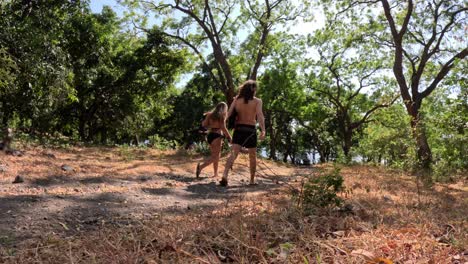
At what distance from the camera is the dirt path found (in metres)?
3.51

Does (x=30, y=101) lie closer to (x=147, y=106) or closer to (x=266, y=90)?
(x=147, y=106)

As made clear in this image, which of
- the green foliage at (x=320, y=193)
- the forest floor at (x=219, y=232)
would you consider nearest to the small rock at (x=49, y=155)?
the forest floor at (x=219, y=232)

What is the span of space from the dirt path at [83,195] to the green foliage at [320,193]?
37 centimetres

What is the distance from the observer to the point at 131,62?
21.7 metres

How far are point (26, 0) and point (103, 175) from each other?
273 inches

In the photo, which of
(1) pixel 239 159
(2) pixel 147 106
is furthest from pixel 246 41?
(1) pixel 239 159

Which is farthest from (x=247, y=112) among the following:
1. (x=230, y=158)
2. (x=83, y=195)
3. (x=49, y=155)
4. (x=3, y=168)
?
(x=49, y=155)

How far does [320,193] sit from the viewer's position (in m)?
3.88

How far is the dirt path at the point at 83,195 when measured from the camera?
3.51 metres

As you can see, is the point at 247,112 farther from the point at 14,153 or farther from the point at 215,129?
the point at 14,153

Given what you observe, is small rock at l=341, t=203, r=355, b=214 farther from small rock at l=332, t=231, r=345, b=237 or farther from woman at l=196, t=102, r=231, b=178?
woman at l=196, t=102, r=231, b=178

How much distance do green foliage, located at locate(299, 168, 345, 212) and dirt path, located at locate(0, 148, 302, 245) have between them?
37cm

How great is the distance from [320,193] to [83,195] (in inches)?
116

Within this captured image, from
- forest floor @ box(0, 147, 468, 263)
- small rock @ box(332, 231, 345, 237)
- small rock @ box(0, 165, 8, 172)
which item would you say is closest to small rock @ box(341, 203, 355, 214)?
forest floor @ box(0, 147, 468, 263)
